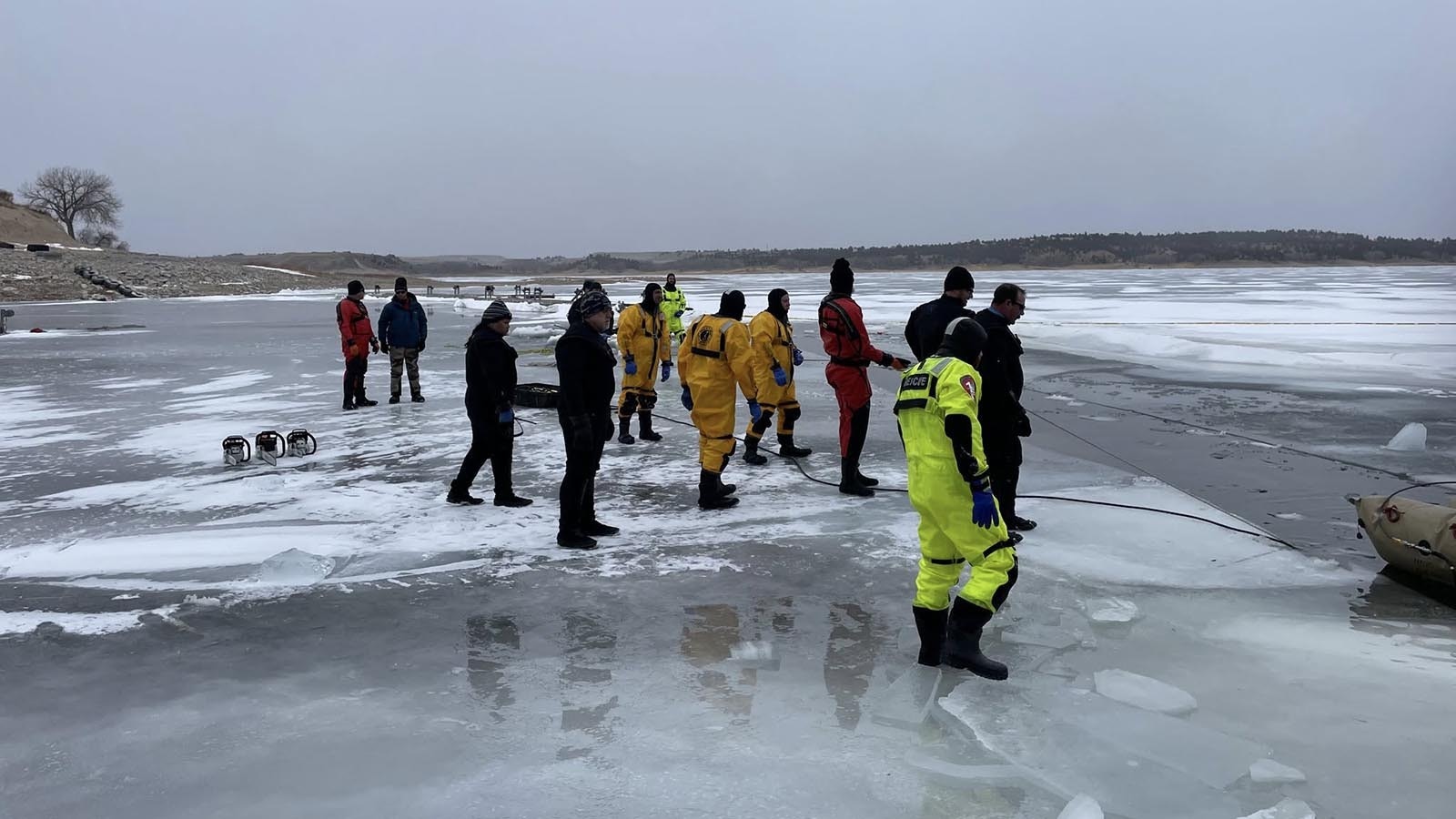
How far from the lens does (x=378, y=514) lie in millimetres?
7211

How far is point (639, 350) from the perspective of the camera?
32.6 feet

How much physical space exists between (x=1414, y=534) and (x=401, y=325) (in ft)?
34.8

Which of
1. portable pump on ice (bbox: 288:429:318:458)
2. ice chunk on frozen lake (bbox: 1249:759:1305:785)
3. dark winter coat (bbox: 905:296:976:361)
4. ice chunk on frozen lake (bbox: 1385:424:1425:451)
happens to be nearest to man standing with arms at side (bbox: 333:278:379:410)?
portable pump on ice (bbox: 288:429:318:458)

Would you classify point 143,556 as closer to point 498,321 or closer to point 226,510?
point 226,510

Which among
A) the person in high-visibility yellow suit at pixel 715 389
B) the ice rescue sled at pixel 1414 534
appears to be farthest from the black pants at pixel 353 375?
the ice rescue sled at pixel 1414 534

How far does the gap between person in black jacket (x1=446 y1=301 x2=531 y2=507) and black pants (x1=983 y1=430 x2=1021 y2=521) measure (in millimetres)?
3484

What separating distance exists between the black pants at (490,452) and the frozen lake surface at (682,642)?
32cm

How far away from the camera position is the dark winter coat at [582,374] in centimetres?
616

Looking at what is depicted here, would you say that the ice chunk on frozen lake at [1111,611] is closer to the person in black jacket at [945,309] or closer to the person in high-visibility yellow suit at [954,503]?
the person in high-visibility yellow suit at [954,503]

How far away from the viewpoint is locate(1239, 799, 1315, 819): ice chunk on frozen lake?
125 inches

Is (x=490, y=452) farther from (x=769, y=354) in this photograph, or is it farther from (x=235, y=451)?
(x=235, y=451)

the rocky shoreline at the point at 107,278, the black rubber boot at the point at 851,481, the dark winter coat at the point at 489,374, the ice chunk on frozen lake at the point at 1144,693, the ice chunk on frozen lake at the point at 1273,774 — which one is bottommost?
the ice chunk on frozen lake at the point at 1273,774

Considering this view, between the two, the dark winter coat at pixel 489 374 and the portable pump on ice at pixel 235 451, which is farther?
the portable pump on ice at pixel 235 451

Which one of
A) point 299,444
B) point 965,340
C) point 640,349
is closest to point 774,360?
point 640,349
